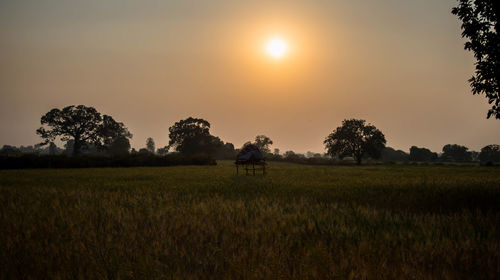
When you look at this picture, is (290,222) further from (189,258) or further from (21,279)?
(21,279)

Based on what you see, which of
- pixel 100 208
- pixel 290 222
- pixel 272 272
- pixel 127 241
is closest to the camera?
pixel 272 272

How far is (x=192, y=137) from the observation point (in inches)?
3698

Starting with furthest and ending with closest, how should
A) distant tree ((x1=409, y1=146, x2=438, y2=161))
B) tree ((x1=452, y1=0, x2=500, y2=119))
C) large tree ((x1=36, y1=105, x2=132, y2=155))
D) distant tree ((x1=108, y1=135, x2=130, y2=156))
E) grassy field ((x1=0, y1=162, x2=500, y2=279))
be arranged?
distant tree ((x1=409, y1=146, x2=438, y2=161)) → distant tree ((x1=108, y1=135, x2=130, y2=156)) → large tree ((x1=36, y1=105, x2=132, y2=155)) → tree ((x1=452, y1=0, x2=500, y2=119)) → grassy field ((x1=0, y1=162, x2=500, y2=279))

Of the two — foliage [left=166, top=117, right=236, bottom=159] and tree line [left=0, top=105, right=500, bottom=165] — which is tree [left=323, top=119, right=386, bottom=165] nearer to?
tree line [left=0, top=105, right=500, bottom=165]

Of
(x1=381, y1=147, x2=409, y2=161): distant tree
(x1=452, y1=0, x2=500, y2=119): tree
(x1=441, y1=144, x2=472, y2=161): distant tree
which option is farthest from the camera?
(x1=381, y1=147, x2=409, y2=161): distant tree

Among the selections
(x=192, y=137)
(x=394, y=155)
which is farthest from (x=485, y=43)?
(x=394, y=155)

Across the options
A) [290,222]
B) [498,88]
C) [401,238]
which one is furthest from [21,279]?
[498,88]

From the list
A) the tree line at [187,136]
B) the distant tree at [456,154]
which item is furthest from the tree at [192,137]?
the distant tree at [456,154]

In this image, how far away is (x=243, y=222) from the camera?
6.45m

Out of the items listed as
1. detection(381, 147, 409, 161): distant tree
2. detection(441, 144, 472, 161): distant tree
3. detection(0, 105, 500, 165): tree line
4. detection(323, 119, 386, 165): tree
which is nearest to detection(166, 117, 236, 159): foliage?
detection(0, 105, 500, 165): tree line

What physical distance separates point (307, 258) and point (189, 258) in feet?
5.60

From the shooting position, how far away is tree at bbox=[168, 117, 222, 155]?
93.4 metres

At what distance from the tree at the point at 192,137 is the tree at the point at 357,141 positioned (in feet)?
131

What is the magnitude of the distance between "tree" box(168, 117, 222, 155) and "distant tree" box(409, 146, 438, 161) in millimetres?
115608
